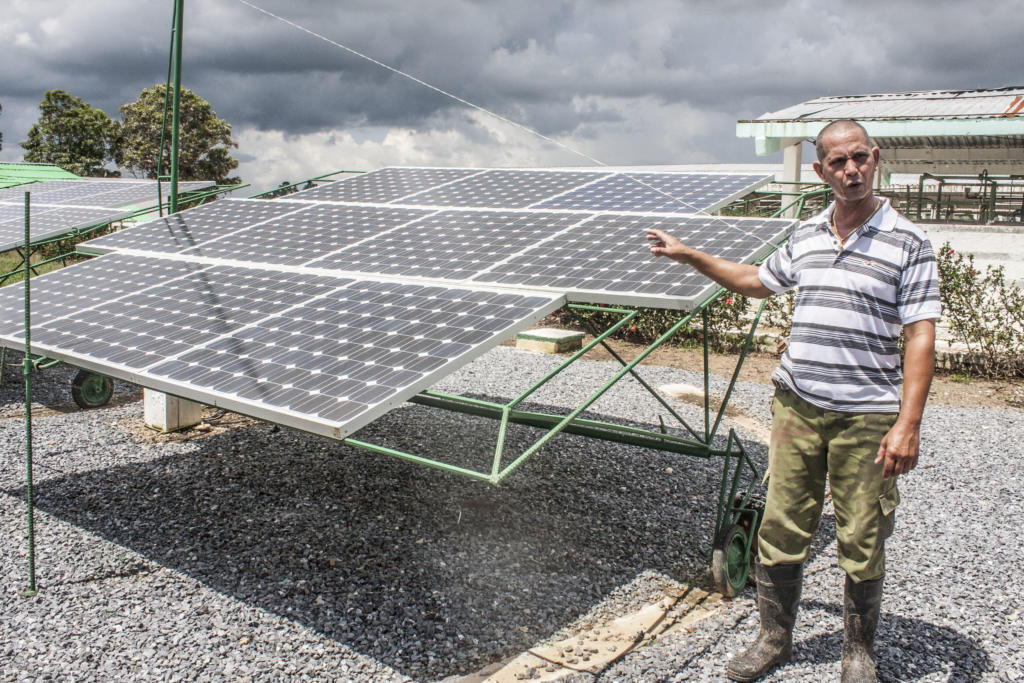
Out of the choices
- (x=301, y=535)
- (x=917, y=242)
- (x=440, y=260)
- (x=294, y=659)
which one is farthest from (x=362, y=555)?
(x=917, y=242)

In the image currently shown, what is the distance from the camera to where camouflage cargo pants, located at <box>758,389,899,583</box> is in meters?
3.71

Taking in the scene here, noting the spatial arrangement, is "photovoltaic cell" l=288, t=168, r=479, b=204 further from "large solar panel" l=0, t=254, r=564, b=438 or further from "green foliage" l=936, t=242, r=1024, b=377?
"green foliage" l=936, t=242, r=1024, b=377

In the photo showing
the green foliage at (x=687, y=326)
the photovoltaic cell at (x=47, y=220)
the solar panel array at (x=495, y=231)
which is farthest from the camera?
the green foliage at (x=687, y=326)

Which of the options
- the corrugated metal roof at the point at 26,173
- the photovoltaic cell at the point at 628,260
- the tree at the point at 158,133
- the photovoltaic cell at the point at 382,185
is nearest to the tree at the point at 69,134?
the tree at the point at 158,133

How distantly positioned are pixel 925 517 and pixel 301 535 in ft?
16.9

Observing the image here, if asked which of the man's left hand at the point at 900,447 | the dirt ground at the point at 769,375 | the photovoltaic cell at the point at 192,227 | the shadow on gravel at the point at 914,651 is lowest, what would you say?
the shadow on gravel at the point at 914,651

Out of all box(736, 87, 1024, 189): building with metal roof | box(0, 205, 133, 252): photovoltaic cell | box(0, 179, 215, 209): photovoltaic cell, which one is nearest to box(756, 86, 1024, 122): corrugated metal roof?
box(736, 87, 1024, 189): building with metal roof

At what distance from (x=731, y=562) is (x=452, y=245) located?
3.43 meters

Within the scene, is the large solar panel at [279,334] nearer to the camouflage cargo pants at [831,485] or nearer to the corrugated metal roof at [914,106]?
the camouflage cargo pants at [831,485]

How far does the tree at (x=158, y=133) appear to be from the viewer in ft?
117

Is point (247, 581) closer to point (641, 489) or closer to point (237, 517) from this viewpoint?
point (237, 517)

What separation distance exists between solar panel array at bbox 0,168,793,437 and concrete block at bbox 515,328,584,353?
4228 mm

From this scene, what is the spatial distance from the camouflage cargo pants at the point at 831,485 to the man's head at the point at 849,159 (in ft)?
3.33

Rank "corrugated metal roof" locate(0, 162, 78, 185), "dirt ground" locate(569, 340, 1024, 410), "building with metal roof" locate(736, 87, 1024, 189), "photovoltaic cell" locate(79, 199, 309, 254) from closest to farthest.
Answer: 1. "photovoltaic cell" locate(79, 199, 309, 254)
2. "dirt ground" locate(569, 340, 1024, 410)
3. "building with metal roof" locate(736, 87, 1024, 189)
4. "corrugated metal roof" locate(0, 162, 78, 185)
